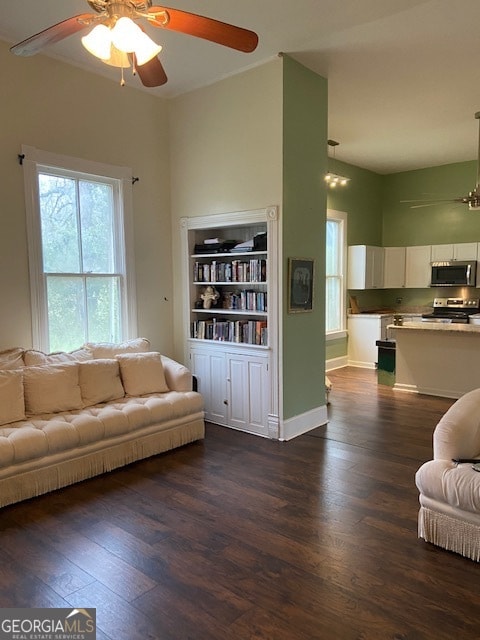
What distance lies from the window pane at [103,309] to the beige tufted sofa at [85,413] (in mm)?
255

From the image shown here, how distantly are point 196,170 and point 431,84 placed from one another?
2470 millimetres

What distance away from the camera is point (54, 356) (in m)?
3.88

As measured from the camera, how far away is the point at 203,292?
5.06 metres

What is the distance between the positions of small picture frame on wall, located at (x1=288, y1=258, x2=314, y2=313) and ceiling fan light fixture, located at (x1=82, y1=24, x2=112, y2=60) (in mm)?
2396

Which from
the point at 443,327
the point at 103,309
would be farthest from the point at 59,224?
the point at 443,327

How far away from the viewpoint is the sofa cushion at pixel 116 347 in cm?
415

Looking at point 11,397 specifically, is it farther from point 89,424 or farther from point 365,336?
point 365,336

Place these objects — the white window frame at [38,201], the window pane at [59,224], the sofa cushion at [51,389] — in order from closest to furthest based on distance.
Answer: the sofa cushion at [51,389] → the white window frame at [38,201] → the window pane at [59,224]

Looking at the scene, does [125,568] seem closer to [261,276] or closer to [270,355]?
[270,355]

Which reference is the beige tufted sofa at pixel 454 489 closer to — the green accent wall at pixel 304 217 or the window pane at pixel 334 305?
the green accent wall at pixel 304 217

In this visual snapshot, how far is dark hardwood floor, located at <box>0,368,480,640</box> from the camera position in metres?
1.99

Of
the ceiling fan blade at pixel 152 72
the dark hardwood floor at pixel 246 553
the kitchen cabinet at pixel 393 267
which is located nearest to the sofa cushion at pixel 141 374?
the dark hardwood floor at pixel 246 553

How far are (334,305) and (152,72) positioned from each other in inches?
221

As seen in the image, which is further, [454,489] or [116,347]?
[116,347]
